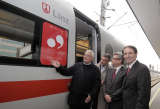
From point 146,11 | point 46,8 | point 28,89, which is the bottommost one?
point 28,89

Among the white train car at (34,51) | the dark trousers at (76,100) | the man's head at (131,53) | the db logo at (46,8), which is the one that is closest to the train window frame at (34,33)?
the white train car at (34,51)

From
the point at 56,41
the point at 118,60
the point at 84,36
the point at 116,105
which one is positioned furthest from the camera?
the point at 84,36

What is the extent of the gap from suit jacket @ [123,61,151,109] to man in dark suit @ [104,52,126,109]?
0.24m

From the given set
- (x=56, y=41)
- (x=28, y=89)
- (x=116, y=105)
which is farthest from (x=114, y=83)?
(x=28, y=89)

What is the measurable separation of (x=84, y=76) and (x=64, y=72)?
14.5 inches

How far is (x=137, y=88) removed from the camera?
6.62 ft

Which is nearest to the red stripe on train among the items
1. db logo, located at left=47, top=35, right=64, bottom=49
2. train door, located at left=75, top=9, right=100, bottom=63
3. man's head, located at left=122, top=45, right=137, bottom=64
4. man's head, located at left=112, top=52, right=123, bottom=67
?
db logo, located at left=47, top=35, right=64, bottom=49

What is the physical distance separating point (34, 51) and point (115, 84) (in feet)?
4.50

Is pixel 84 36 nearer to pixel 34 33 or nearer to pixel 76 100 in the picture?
pixel 76 100

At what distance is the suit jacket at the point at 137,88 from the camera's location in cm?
192

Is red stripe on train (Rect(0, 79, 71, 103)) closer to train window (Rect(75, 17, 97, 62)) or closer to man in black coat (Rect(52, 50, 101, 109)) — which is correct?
man in black coat (Rect(52, 50, 101, 109))

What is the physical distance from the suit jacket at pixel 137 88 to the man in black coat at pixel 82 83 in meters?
0.62

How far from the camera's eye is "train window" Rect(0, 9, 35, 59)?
169 cm

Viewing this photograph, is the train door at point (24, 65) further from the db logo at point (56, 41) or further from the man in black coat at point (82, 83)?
the man in black coat at point (82, 83)
